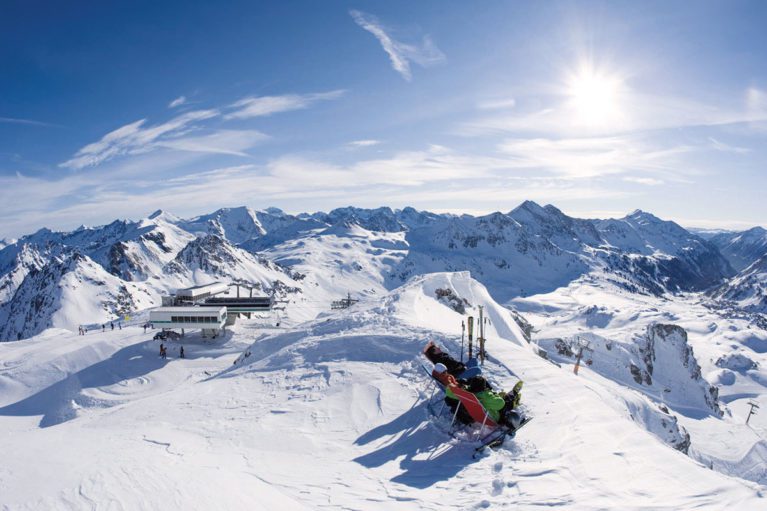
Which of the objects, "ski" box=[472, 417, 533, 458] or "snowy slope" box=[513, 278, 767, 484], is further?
"snowy slope" box=[513, 278, 767, 484]

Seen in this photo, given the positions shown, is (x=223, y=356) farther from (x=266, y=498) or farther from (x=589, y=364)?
(x=589, y=364)

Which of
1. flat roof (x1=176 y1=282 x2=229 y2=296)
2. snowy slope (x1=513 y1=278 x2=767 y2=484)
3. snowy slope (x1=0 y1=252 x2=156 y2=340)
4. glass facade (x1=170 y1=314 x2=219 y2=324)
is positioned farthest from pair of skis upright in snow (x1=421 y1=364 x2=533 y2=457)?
snowy slope (x1=0 y1=252 x2=156 y2=340)

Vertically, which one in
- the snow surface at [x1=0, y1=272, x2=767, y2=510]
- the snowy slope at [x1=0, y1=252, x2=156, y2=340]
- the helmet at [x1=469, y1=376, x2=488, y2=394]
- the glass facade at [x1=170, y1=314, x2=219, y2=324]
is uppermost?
the helmet at [x1=469, y1=376, x2=488, y2=394]

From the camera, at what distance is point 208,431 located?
1636 cm

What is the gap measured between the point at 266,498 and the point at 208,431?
7.15 metres

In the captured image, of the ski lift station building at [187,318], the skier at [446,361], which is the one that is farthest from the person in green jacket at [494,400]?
the ski lift station building at [187,318]

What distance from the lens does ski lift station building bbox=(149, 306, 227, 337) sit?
158 feet

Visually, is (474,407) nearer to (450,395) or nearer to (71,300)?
(450,395)

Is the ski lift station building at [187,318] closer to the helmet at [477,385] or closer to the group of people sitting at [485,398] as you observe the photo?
the group of people sitting at [485,398]

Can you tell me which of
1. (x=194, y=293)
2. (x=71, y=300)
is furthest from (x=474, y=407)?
(x=71, y=300)

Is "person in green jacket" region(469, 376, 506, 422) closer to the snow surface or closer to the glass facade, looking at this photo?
the snow surface

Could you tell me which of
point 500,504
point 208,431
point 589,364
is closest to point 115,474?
point 208,431

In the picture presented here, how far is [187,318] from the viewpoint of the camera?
159 ft

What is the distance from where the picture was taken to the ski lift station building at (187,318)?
158 ft
